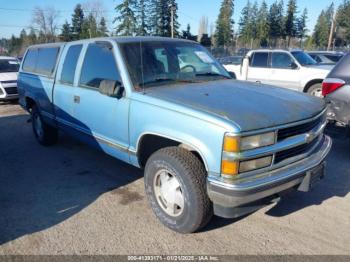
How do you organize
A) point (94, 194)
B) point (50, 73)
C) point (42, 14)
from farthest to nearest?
point (42, 14) → point (50, 73) → point (94, 194)

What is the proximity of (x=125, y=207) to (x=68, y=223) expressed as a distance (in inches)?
26.0

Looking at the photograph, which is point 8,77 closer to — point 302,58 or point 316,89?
point 302,58

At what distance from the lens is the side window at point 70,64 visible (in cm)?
485

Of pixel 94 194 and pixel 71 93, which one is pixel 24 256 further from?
pixel 71 93

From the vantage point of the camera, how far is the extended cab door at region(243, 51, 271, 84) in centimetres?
1103

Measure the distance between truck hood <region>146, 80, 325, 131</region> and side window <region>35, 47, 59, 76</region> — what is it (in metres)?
2.71

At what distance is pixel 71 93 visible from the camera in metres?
4.79

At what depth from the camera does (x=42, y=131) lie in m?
6.36

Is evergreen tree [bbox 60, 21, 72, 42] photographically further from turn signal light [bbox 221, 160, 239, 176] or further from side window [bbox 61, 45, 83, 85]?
turn signal light [bbox 221, 160, 239, 176]

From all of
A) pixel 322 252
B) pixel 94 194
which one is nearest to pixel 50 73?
pixel 94 194

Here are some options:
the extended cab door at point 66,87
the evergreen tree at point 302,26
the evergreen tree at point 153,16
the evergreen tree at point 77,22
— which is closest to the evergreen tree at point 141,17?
the evergreen tree at point 153,16

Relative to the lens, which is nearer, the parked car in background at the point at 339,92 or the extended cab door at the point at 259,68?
the parked car in background at the point at 339,92

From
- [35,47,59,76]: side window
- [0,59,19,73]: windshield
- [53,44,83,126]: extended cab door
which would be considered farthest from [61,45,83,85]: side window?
[0,59,19,73]: windshield

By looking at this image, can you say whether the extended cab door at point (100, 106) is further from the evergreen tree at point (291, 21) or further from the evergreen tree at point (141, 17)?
the evergreen tree at point (291, 21)
